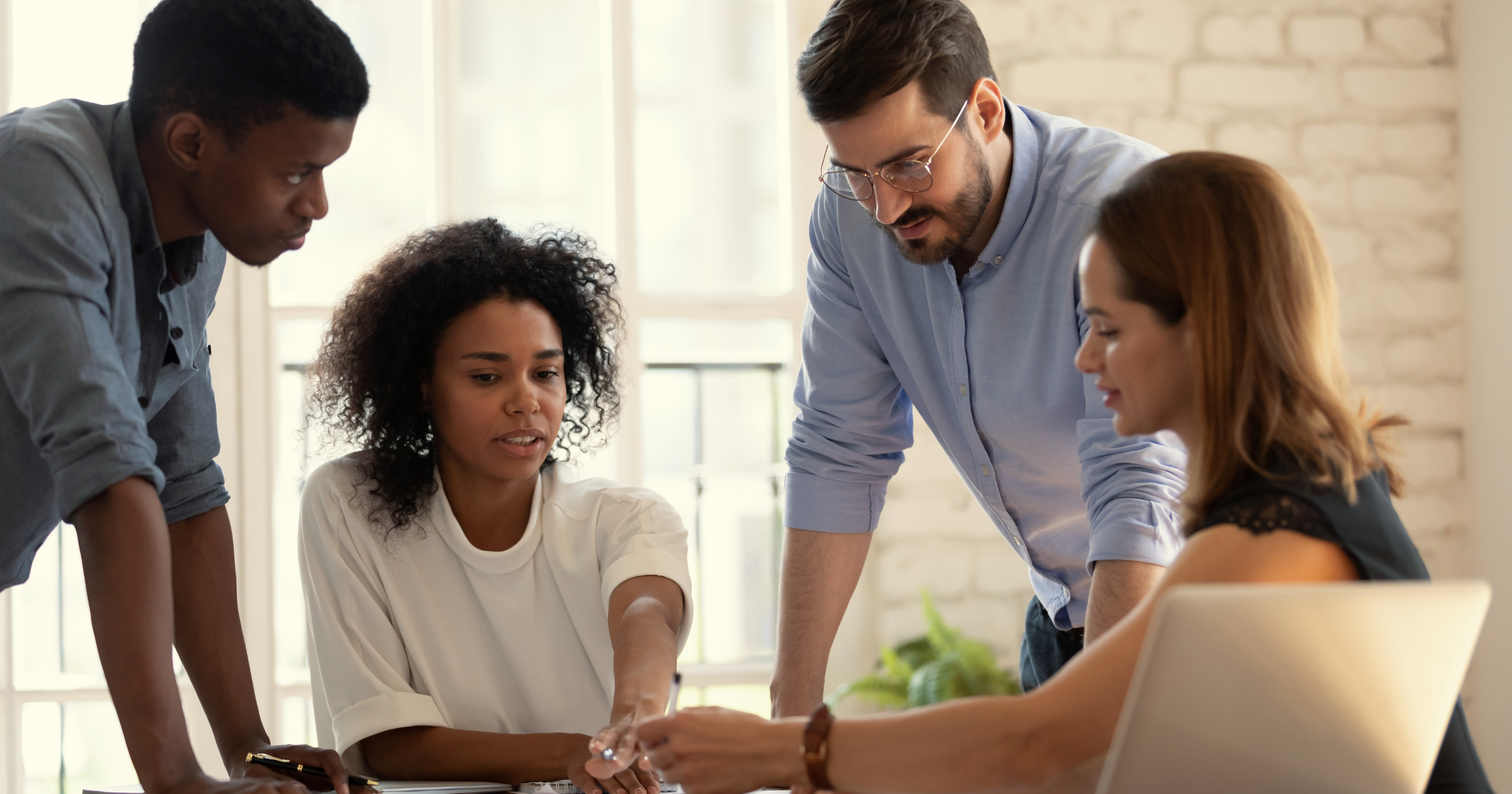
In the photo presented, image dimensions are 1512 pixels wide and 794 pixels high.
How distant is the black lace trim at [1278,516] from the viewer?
843mm

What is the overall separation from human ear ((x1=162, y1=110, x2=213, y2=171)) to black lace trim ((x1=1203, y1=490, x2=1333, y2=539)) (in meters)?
0.91

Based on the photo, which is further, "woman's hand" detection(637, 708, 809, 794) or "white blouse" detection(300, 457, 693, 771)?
"white blouse" detection(300, 457, 693, 771)

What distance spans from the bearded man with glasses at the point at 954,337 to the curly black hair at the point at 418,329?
363 mm

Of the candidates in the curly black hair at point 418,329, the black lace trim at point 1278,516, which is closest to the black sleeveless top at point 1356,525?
the black lace trim at point 1278,516

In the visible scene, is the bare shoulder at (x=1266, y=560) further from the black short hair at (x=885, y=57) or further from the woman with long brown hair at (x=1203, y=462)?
the black short hair at (x=885, y=57)

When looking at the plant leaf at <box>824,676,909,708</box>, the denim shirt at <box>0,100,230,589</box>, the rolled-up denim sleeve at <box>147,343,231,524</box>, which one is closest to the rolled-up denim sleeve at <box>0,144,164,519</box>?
the denim shirt at <box>0,100,230,589</box>

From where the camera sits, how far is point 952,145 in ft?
4.53

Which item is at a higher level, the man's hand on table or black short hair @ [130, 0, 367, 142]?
black short hair @ [130, 0, 367, 142]

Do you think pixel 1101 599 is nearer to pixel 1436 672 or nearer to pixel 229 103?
pixel 1436 672

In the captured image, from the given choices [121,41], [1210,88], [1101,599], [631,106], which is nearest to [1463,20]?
[1210,88]

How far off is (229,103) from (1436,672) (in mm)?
1028

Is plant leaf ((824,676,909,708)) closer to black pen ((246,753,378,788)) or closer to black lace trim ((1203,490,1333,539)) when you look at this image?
black pen ((246,753,378,788))

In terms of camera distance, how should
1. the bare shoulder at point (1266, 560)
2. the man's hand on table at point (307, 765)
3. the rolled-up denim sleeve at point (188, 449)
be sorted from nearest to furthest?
the bare shoulder at point (1266, 560)
the man's hand on table at point (307, 765)
the rolled-up denim sleeve at point (188, 449)

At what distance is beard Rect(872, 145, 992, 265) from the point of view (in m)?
1.39
